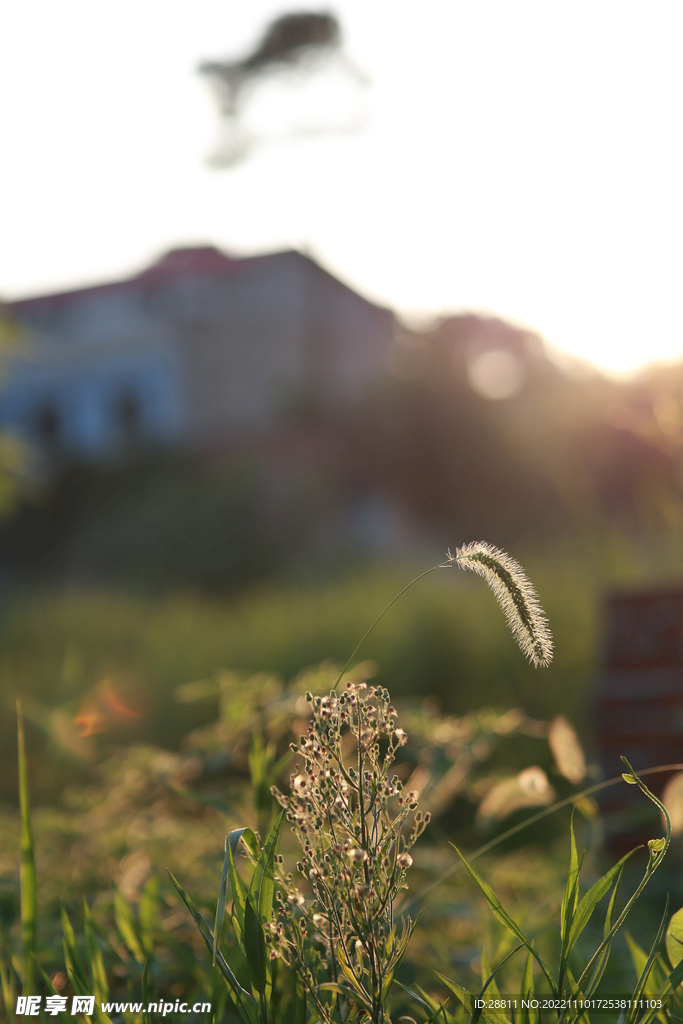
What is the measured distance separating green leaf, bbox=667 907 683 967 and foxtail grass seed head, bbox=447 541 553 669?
0.41 metres

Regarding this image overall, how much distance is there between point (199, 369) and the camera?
90.4ft

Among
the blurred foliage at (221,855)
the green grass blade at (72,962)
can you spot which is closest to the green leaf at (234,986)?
the blurred foliage at (221,855)

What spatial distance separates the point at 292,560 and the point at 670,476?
7725 mm

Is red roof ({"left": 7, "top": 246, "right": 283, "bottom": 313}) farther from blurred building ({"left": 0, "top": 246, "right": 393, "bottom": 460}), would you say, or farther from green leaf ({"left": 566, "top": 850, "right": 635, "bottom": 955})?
green leaf ({"left": 566, "top": 850, "right": 635, "bottom": 955})

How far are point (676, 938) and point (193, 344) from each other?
27.6 meters

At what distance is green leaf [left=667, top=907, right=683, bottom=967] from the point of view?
3.27ft

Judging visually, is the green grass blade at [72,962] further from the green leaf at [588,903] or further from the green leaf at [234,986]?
the green leaf at [588,903]

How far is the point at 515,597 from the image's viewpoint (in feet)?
2.93

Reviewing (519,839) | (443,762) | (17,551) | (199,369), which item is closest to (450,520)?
(17,551)

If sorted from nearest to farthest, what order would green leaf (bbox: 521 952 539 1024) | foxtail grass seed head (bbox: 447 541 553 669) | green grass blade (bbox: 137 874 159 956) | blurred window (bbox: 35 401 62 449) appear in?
foxtail grass seed head (bbox: 447 541 553 669) < green leaf (bbox: 521 952 539 1024) < green grass blade (bbox: 137 874 159 956) < blurred window (bbox: 35 401 62 449)

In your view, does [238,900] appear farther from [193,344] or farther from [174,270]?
[174,270]

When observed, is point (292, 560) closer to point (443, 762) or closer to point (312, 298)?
point (443, 762)

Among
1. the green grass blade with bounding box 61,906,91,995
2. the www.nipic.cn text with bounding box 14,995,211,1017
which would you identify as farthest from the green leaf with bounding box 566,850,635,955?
the green grass blade with bounding box 61,906,91,995

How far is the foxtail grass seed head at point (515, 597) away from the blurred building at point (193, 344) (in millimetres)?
24252
